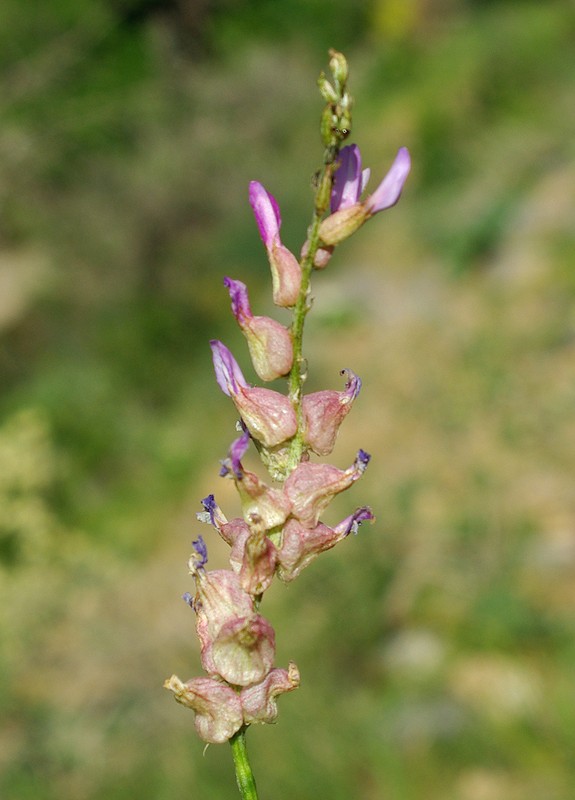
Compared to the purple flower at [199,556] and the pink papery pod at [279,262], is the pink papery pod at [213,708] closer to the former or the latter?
the purple flower at [199,556]

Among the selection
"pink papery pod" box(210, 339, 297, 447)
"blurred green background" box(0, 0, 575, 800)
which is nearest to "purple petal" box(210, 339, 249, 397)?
"pink papery pod" box(210, 339, 297, 447)

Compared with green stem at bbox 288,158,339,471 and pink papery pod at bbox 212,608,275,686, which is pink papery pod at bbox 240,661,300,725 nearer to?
pink papery pod at bbox 212,608,275,686

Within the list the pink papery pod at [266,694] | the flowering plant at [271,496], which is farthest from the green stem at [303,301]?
the pink papery pod at [266,694]

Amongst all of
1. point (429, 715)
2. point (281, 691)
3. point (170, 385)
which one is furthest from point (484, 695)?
point (170, 385)

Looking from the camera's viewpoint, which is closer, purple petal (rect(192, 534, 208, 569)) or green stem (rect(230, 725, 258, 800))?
green stem (rect(230, 725, 258, 800))

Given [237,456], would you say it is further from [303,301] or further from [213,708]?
[213,708]

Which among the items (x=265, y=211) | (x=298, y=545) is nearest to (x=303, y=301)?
(x=265, y=211)

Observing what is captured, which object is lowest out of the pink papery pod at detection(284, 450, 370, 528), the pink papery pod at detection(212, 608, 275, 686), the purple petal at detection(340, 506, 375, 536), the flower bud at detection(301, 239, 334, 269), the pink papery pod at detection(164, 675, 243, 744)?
the pink papery pod at detection(164, 675, 243, 744)
